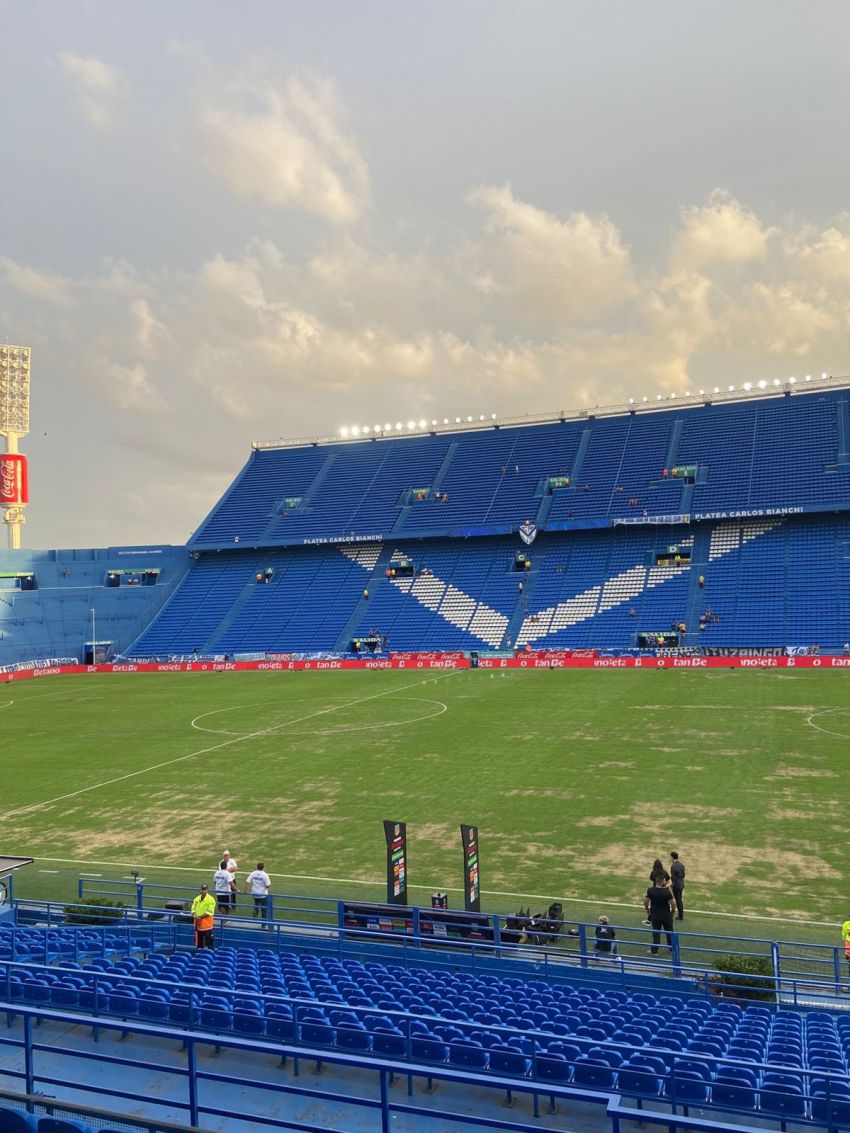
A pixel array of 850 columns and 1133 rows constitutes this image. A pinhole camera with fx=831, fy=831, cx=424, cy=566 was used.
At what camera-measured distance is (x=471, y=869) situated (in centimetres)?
1648

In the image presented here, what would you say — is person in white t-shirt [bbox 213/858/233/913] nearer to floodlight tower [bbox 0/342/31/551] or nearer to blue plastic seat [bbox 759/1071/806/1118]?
blue plastic seat [bbox 759/1071/806/1118]

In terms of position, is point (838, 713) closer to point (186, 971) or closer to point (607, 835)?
point (607, 835)

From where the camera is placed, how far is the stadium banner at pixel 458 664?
190ft

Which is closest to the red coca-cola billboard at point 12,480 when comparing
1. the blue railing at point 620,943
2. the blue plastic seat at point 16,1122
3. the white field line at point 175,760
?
the white field line at point 175,760

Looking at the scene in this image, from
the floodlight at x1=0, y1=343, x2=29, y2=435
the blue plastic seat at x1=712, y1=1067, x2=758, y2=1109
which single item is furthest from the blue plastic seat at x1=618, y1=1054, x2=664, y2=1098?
the floodlight at x1=0, y1=343, x2=29, y2=435

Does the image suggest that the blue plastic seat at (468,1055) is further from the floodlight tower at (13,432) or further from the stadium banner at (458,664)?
the floodlight tower at (13,432)

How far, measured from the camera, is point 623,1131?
739 centimetres

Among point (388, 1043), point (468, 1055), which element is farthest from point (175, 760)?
Answer: point (468, 1055)

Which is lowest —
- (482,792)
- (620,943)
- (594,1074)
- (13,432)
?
(482,792)

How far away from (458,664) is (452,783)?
120ft

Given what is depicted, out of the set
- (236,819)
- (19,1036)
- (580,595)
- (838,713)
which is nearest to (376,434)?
(580,595)

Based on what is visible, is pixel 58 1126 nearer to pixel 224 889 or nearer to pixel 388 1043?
pixel 388 1043

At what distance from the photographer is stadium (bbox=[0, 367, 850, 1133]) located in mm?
8375

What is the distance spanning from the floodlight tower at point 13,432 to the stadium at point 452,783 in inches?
27.2
